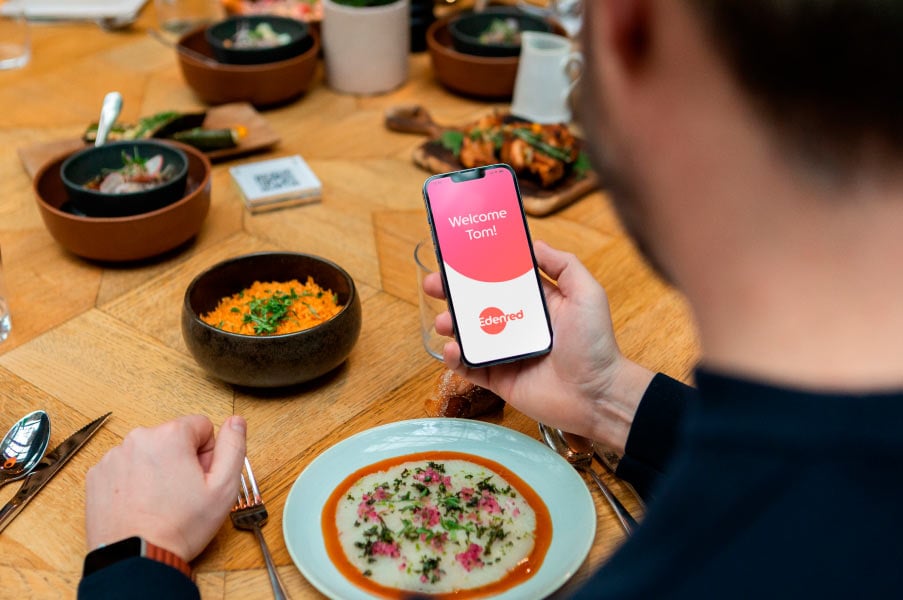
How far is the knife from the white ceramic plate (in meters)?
0.29

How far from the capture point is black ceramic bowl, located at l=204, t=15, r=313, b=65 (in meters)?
1.97

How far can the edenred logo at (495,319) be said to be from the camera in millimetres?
1030

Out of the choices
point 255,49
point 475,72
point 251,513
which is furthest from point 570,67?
point 251,513

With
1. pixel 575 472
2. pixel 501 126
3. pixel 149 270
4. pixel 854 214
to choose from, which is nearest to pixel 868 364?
pixel 854 214

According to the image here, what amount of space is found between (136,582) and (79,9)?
2053 millimetres

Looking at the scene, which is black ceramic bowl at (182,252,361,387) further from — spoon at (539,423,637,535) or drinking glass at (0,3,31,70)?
drinking glass at (0,3,31,70)

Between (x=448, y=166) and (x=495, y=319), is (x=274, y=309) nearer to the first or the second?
(x=495, y=319)

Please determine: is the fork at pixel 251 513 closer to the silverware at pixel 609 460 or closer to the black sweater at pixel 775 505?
the silverware at pixel 609 460

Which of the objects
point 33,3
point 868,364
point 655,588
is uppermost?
point 868,364

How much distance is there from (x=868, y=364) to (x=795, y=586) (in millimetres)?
128

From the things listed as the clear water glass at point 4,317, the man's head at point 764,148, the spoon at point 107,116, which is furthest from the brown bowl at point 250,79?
the man's head at point 764,148

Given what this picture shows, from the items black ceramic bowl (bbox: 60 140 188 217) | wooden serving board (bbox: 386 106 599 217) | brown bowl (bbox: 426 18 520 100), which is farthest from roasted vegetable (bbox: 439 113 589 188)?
black ceramic bowl (bbox: 60 140 188 217)

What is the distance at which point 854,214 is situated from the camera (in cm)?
49

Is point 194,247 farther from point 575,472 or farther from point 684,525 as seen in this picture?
point 684,525
